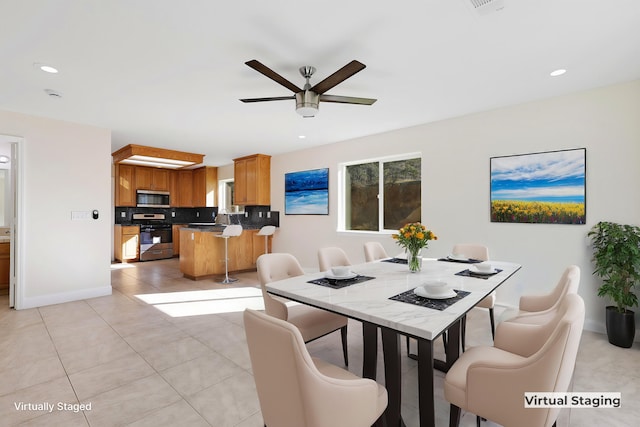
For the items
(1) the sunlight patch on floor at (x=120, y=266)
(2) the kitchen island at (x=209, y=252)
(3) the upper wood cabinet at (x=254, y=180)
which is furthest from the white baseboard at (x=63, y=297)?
(3) the upper wood cabinet at (x=254, y=180)

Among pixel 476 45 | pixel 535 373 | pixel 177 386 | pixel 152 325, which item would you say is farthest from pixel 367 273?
pixel 152 325

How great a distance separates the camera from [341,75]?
2.08 metres

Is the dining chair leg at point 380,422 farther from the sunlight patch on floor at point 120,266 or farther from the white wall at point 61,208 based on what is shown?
the sunlight patch on floor at point 120,266

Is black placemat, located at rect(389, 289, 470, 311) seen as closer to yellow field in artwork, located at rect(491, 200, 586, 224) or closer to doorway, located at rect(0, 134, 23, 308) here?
yellow field in artwork, located at rect(491, 200, 586, 224)

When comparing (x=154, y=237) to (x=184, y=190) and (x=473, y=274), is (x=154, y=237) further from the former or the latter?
(x=473, y=274)

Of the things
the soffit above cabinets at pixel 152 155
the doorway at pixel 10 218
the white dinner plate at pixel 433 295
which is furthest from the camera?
the soffit above cabinets at pixel 152 155

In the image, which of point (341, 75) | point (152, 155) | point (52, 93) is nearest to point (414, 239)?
point (341, 75)

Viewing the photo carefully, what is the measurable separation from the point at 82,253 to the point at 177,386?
309 cm

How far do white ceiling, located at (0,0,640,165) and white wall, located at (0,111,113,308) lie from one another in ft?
1.17

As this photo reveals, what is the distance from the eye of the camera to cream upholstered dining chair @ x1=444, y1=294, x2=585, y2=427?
1076mm

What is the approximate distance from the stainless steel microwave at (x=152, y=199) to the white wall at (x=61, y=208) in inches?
126

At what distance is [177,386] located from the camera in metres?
2.05

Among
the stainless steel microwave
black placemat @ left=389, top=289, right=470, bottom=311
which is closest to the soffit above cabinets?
the stainless steel microwave

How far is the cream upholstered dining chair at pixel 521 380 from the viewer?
108cm
